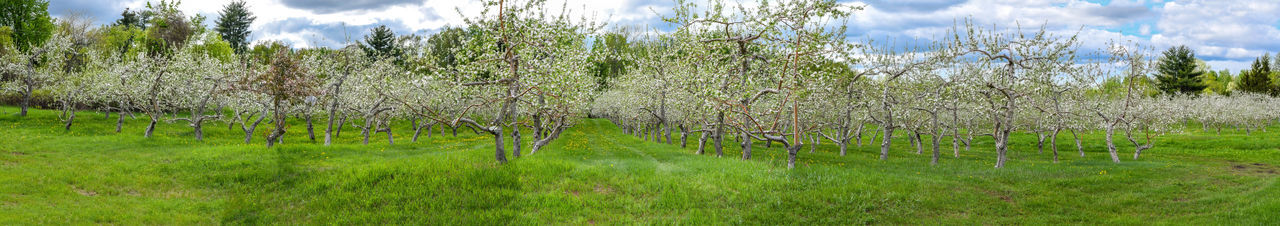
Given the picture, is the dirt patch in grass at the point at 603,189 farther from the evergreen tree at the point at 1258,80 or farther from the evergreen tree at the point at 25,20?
the evergreen tree at the point at 1258,80

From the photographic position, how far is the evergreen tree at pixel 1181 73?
89.1 metres

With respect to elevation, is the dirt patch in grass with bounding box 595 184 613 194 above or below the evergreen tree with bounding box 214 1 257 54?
below

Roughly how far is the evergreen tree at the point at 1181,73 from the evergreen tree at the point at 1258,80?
5.71 metres

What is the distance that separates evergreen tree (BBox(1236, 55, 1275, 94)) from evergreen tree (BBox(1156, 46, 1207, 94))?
18.7ft

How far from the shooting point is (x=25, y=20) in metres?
66.9

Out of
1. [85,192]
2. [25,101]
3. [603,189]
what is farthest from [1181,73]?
[25,101]

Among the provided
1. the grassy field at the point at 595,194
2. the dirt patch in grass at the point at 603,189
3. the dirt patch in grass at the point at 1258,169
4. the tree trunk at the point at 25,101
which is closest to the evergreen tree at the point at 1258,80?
the dirt patch in grass at the point at 1258,169

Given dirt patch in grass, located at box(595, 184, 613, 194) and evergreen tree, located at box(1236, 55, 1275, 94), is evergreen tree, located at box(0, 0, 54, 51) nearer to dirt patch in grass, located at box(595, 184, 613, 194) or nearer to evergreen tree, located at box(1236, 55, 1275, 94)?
dirt patch in grass, located at box(595, 184, 613, 194)

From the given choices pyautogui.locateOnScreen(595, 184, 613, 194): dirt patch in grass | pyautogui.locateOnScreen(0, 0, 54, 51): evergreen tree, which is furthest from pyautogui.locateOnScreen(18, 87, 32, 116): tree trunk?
pyautogui.locateOnScreen(595, 184, 613, 194): dirt patch in grass

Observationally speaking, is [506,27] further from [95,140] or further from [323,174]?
[95,140]

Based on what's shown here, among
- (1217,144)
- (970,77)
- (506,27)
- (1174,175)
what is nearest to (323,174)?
(506,27)

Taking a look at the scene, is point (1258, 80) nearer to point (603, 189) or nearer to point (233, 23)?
point (603, 189)

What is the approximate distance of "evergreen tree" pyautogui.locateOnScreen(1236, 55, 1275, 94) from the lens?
→ 288 feet

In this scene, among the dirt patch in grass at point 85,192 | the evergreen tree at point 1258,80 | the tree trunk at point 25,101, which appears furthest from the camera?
the evergreen tree at point 1258,80
